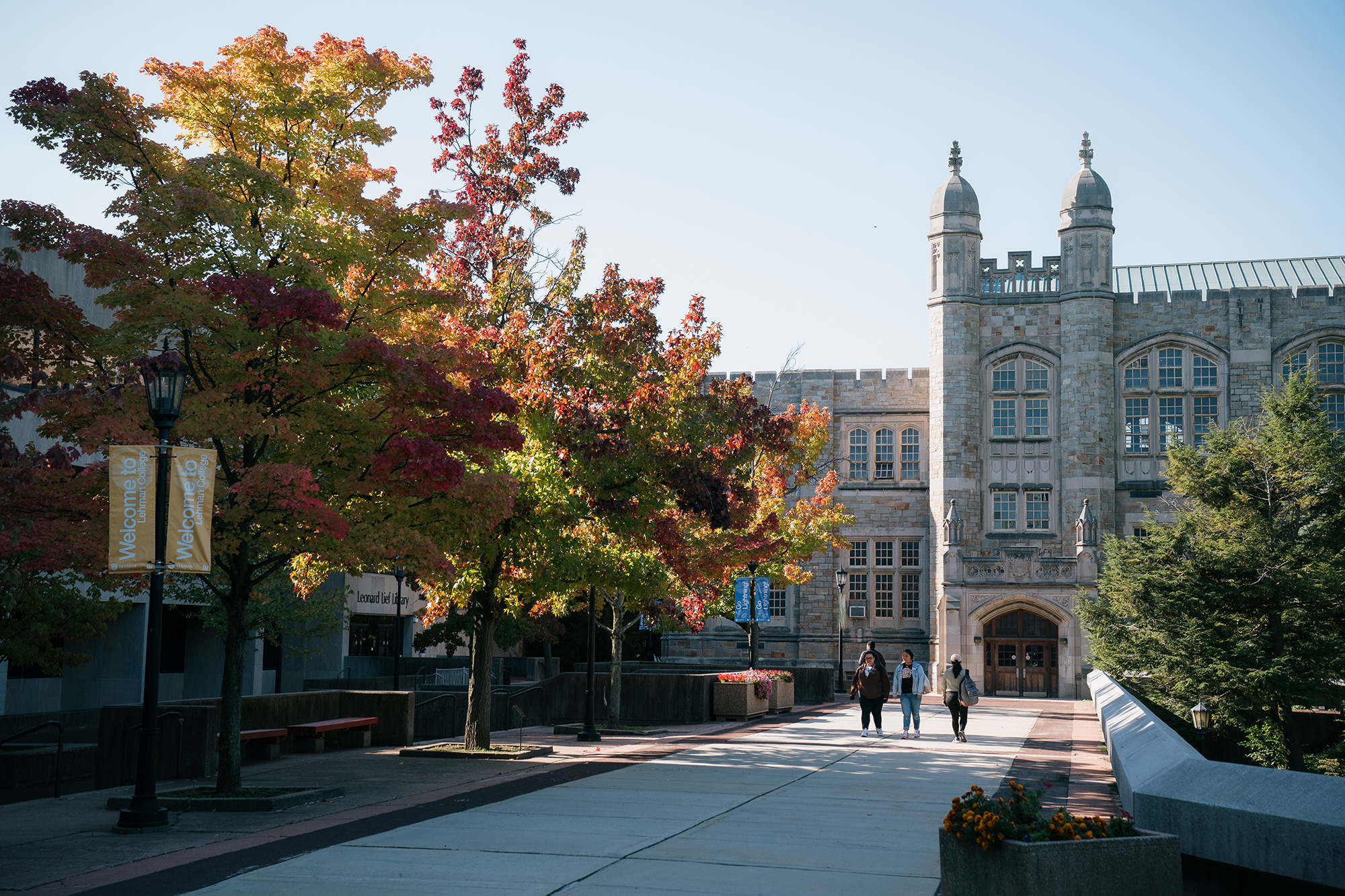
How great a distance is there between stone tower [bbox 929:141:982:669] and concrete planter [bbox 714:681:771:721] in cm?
1838

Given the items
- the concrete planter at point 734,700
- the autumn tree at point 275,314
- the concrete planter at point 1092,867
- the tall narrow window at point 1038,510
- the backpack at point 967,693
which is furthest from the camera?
the tall narrow window at point 1038,510

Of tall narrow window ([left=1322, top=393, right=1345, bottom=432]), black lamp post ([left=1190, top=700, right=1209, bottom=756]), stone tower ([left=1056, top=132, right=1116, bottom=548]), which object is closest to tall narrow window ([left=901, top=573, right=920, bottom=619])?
stone tower ([left=1056, top=132, right=1116, bottom=548])

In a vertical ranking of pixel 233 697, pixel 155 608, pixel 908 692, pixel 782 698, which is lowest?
pixel 782 698

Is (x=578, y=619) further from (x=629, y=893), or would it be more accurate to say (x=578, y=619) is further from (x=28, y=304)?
(x=629, y=893)

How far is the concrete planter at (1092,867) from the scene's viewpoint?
6.79m

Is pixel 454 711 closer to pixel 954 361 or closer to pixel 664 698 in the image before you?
pixel 664 698

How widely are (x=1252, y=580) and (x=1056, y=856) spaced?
80.8 feet

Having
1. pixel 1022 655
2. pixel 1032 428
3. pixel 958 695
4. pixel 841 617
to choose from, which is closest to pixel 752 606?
pixel 841 617

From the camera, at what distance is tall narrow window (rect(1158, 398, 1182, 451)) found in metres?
43.6

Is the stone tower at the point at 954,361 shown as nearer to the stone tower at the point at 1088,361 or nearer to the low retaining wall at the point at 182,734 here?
the stone tower at the point at 1088,361

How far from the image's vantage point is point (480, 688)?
757 inches

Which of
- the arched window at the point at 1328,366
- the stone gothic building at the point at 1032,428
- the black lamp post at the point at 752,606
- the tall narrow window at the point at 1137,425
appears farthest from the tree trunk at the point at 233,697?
the arched window at the point at 1328,366

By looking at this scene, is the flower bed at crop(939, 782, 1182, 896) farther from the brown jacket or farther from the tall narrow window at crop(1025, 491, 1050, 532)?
the tall narrow window at crop(1025, 491, 1050, 532)

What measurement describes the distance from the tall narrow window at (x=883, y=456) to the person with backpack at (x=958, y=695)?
25898 millimetres
